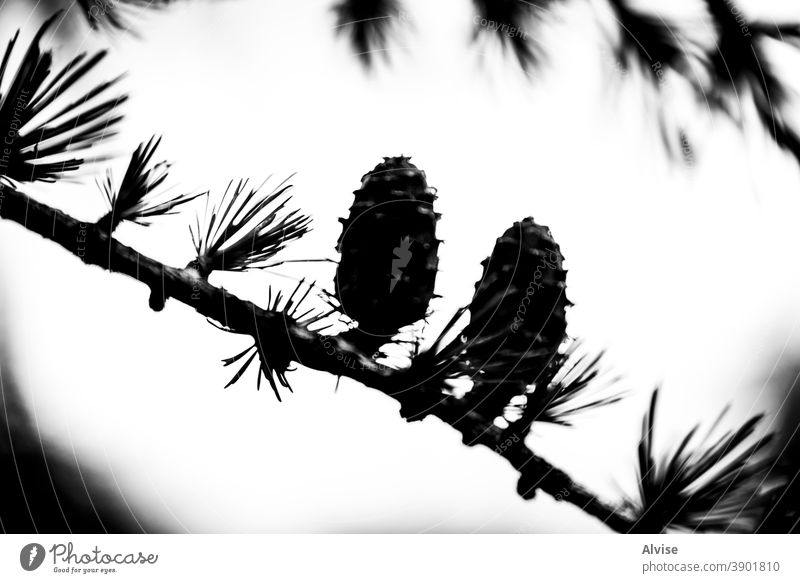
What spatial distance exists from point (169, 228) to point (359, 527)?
9.9 inches

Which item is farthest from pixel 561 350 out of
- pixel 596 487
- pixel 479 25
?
pixel 479 25

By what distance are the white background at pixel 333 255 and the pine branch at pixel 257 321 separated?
1cm

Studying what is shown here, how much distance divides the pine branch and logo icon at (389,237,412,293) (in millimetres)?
68

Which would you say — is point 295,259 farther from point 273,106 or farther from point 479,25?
point 479,25

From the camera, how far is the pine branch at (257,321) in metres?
0.44
